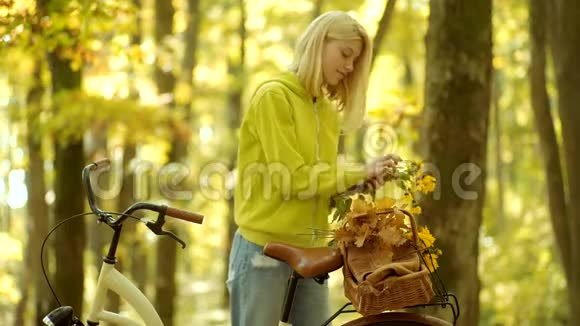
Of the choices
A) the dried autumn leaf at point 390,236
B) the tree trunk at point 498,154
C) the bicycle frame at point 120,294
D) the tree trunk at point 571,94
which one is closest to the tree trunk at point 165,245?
the tree trunk at point 571,94

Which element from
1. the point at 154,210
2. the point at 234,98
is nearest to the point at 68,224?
the point at 154,210

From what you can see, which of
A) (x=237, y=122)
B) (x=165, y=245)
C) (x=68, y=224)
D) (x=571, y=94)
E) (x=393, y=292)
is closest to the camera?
(x=393, y=292)

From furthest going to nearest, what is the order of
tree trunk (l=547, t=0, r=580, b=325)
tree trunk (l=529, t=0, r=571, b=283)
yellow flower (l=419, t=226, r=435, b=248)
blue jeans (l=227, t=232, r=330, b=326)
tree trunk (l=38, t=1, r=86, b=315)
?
1. tree trunk (l=529, t=0, r=571, b=283)
2. tree trunk (l=38, t=1, r=86, b=315)
3. tree trunk (l=547, t=0, r=580, b=325)
4. blue jeans (l=227, t=232, r=330, b=326)
5. yellow flower (l=419, t=226, r=435, b=248)

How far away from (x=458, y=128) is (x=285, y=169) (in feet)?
5.46

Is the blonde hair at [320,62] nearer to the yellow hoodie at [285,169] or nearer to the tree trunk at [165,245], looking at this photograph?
the yellow hoodie at [285,169]

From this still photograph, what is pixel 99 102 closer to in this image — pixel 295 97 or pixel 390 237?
pixel 295 97

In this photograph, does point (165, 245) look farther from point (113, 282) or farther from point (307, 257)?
point (307, 257)

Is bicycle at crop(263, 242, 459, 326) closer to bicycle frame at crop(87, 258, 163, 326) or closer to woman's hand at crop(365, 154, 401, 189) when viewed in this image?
woman's hand at crop(365, 154, 401, 189)

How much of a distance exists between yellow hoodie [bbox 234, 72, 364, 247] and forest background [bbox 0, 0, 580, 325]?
1.39m

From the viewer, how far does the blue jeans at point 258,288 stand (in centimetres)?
352

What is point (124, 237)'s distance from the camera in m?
14.5

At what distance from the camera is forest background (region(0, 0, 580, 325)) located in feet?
15.8

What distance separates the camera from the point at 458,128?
4762mm

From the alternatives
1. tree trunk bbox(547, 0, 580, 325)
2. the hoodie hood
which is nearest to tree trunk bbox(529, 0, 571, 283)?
tree trunk bbox(547, 0, 580, 325)
